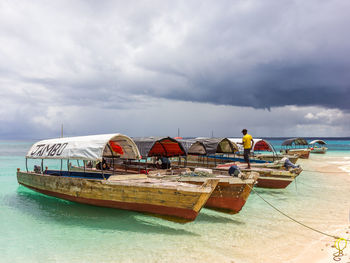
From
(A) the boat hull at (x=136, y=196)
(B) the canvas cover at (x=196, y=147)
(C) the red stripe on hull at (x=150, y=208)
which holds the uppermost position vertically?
(B) the canvas cover at (x=196, y=147)

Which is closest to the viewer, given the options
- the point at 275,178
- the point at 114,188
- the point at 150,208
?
the point at 150,208

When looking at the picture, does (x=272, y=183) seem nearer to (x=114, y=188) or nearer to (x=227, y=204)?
(x=227, y=204)

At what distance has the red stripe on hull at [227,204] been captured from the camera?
905cm

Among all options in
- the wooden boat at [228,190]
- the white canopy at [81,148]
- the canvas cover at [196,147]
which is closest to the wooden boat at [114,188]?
the white canopy at [81,148]

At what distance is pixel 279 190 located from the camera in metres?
14.5

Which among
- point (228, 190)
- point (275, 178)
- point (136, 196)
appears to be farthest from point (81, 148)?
point (275, 178)

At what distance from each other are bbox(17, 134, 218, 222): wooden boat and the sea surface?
68 cm

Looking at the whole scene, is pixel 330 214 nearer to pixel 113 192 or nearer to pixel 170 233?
pixel 170 233

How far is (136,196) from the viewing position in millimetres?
8328

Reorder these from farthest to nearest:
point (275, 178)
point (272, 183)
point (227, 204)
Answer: point (272, 183), point (275, 178), point (227, 204)

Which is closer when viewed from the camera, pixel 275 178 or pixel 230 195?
pixel 230 195

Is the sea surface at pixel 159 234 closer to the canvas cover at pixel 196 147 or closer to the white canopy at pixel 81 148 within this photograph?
the white canopy at pixel 81 148

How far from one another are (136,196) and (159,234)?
4.60 feet

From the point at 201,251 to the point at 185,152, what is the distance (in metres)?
6.95
